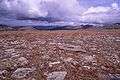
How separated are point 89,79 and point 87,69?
93 centimetres

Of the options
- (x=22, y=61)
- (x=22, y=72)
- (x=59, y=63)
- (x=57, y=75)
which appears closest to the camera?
(x=57, y=75)

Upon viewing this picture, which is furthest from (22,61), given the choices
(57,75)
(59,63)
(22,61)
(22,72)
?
(57,75)

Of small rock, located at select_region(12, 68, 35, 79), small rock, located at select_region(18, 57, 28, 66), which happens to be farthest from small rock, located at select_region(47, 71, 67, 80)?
small rock, located at select_region(18, 57, 28, 66)

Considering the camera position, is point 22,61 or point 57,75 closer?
point 57,75

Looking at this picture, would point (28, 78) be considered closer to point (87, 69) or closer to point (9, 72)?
point (9, 72)

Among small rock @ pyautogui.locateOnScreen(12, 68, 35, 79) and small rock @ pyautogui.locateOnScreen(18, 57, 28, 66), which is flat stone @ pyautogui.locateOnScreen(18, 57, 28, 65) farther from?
small rock @ pyautogui.locateOnScreen(12, 68, 35, 79)

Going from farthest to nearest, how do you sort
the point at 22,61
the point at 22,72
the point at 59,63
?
the point at 22,61 < the point at 59,63 < the point at 22,72

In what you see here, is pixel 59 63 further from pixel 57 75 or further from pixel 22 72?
pixel 22 72

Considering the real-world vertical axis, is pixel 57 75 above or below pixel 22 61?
below

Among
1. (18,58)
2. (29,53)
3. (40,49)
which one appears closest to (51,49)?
(40,49)

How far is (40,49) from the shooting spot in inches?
458

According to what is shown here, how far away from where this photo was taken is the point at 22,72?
Answer: 8.33 metres

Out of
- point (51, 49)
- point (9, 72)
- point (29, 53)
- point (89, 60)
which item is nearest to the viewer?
point (9, 72)

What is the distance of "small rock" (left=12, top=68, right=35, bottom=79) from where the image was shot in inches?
316
